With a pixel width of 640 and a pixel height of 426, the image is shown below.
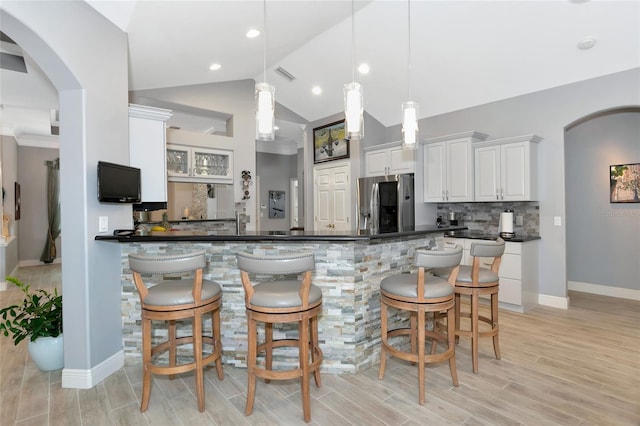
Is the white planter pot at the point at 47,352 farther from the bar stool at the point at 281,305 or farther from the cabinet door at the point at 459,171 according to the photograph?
the cabinet door at the point at 459,171

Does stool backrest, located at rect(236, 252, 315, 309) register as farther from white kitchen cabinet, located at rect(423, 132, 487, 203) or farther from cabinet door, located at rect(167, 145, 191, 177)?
white kitchen cabinet, located at rect(423, 132, 487, 203)

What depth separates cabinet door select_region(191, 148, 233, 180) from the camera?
5.10 metres

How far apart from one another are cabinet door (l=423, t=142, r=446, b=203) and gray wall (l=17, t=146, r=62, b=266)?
8.11m

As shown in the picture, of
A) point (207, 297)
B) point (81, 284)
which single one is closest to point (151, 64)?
point (81, 284)

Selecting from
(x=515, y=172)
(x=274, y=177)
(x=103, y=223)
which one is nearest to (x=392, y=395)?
(x=103, y=223)

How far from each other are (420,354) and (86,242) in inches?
98.6

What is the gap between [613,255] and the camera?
479 centimetres

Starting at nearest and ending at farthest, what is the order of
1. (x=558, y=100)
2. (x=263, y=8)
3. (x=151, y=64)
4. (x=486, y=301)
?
(x=263, y=8) → (x=151, y=64) → (x=558, y=100) → (x=486, y=301)

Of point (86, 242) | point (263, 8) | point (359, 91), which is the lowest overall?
point (86, 242)

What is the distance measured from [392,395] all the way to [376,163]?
4.04 meters

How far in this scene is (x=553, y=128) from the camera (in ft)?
14.1

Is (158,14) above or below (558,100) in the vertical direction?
above

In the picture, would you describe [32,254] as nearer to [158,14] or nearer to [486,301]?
[158,14]

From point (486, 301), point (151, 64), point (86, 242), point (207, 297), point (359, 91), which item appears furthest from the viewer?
point (486, 301)
